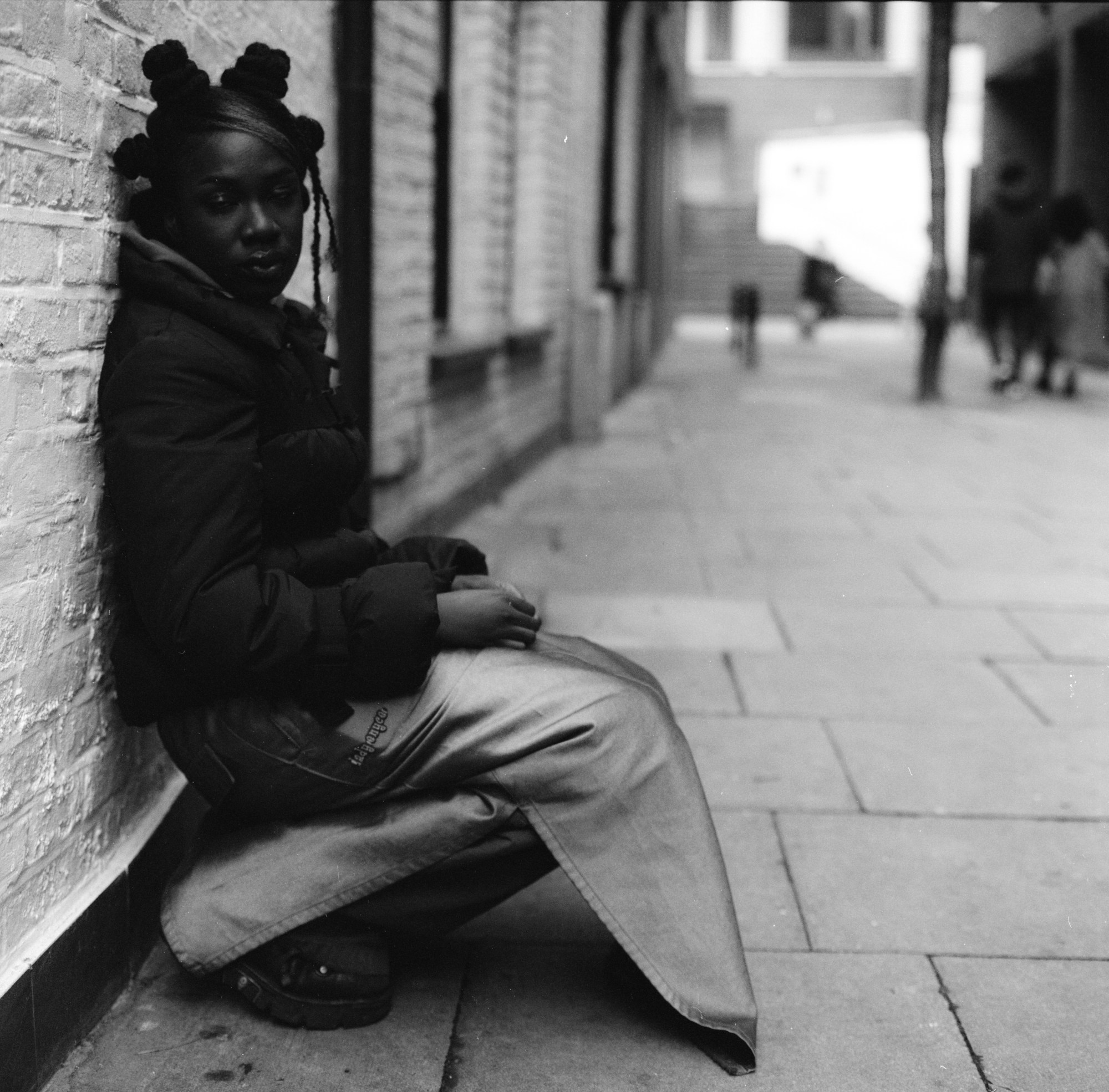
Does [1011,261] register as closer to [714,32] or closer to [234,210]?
[234,210]

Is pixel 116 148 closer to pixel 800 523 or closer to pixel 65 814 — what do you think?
pixel 65 814

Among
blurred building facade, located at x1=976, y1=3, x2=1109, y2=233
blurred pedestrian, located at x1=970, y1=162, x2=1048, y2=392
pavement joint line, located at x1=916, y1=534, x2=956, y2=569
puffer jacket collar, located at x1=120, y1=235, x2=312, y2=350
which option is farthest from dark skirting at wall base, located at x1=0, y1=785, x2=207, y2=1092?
blurred building facade, located at x1=976, y1=3, x2=1109, y2=233

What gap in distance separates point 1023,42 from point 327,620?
74.3 ft

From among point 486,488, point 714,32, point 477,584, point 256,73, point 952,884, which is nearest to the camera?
point 256,73

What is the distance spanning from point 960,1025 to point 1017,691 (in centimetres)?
224

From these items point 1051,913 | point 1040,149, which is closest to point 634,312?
point 1040,149

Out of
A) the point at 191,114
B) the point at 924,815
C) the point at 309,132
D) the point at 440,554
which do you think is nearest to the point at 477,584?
the point at 440,554

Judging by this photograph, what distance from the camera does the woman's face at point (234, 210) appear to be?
2436 millimetres

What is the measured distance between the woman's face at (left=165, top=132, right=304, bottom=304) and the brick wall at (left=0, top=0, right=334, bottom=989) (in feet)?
0.62

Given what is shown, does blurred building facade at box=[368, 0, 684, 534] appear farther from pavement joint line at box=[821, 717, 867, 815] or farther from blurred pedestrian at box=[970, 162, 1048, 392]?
blurred pedestrian at box=[970, 162, 1048, 392]

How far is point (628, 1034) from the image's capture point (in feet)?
8.67

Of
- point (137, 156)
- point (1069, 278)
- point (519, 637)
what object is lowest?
point (519, 637)

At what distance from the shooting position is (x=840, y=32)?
42156 millimetres

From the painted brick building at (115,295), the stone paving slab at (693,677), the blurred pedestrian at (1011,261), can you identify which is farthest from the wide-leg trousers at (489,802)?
the blurred pedestrian at (1011,261)
